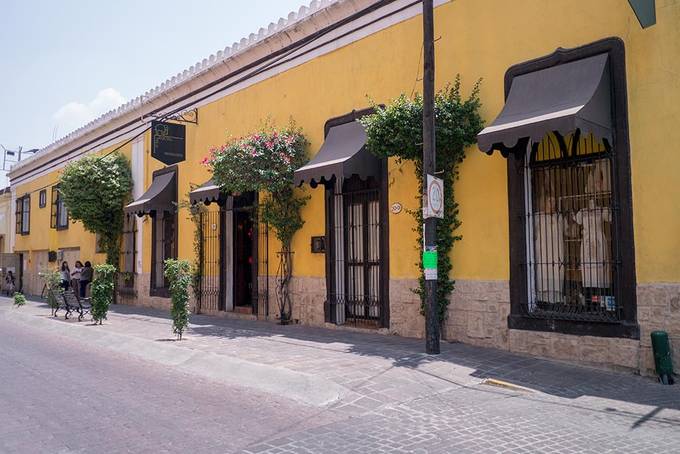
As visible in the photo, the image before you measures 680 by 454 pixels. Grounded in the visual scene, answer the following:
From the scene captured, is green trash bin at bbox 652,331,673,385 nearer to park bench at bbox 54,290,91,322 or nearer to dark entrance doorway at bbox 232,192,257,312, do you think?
dark entrance doorway at bbox 232,192,257,312

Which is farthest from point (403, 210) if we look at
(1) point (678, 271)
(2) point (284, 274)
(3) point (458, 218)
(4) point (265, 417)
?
(4) point (265, 417)

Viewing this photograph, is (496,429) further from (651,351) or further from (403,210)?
(403,210)

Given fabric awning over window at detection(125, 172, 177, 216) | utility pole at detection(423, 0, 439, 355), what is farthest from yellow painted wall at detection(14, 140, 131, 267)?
utility pole at detection(423, 0, 439, 355)

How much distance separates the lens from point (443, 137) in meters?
8.70

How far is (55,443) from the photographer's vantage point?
4.86 m

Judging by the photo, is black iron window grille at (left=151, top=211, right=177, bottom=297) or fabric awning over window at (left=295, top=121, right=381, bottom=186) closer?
fabric awning over window at (left=295, top=121, right=381, bottom=186)

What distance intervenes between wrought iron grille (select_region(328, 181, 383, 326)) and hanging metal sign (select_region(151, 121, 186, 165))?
20.9ft

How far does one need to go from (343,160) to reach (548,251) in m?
3.53

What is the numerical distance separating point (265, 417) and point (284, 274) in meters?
6.62

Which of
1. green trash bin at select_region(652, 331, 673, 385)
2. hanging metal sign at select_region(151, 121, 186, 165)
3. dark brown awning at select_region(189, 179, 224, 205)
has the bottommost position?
green trash bin at select_region(652, 331, 673, 385)

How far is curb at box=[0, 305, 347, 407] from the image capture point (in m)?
6.46

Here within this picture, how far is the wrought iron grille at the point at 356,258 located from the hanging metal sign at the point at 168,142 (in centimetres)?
636

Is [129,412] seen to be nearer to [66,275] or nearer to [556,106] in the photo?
[556,106]

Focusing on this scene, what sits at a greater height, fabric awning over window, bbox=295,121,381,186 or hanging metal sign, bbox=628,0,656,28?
hanging metal sign, bbox=628,0,656,28
